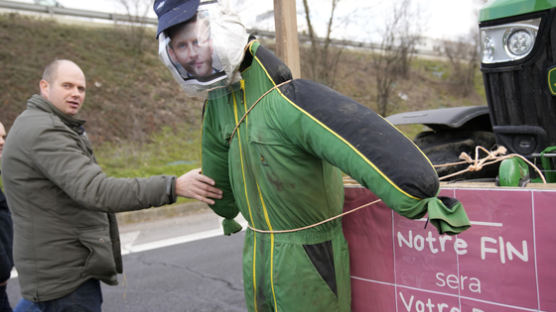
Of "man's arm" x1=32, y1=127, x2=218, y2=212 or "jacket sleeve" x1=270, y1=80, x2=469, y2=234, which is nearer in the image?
"jacket sleeve" x1=270, y1=80, x2=469, y2=234

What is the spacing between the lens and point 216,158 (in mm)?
2016

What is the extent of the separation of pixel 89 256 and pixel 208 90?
1.21 meters

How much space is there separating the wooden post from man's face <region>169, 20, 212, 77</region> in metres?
0.83

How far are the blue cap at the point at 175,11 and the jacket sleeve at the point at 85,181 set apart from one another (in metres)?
0.67

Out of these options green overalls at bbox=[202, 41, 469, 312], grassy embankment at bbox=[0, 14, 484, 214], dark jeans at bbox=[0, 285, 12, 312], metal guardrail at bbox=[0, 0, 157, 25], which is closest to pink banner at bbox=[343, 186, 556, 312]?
green overalls at bbox=[202, 41, 469, 312]

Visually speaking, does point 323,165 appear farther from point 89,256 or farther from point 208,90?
point 89,256

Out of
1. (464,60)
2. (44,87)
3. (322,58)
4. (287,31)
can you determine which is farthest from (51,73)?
(464,60)

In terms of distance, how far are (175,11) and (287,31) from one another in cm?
87

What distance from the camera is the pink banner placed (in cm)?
155

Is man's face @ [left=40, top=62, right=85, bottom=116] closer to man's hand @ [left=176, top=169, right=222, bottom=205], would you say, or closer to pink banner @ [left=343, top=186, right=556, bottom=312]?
man's hand @ [left=176, top=169, right=222, bottom=205]

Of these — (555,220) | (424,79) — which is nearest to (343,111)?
(555,220)

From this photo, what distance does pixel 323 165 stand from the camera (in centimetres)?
171

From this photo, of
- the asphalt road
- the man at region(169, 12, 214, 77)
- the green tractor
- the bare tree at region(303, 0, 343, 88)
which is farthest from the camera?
the bare tree at region(303, 0, 343, 88)

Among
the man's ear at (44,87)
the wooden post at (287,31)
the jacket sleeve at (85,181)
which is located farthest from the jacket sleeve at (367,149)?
the man's ear at (44,87)
